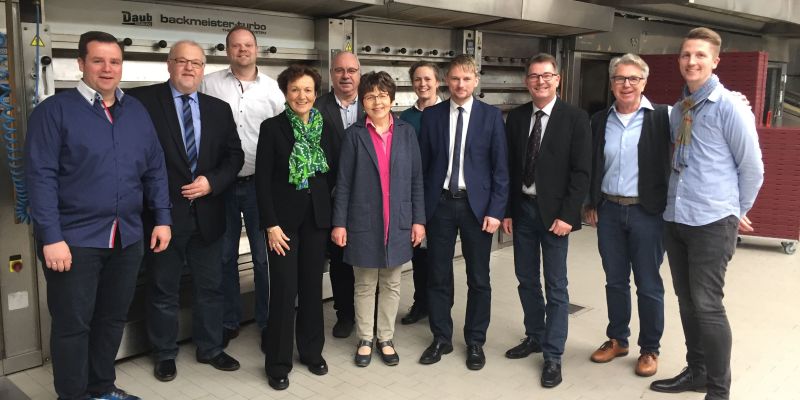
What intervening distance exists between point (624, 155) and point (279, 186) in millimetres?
1589

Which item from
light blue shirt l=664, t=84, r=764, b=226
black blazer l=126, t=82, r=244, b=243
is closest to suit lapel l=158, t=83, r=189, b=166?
black blazer l=126, t=82, r=244, b=243

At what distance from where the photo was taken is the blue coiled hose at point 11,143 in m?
2.87

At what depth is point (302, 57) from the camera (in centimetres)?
423

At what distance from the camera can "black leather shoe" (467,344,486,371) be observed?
129 inches

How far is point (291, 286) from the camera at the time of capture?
3.01 metres

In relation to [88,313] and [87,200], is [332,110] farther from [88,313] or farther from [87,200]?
[88,313]

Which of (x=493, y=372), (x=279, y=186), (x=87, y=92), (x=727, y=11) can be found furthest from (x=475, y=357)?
(x=727, y=11)

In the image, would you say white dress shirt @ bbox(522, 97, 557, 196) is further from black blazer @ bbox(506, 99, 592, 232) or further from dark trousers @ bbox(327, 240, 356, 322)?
dark trousers @ bbox(327, 240, 356, 322)

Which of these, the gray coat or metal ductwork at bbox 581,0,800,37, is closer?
the gray coat

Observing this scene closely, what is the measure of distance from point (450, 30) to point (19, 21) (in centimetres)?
316

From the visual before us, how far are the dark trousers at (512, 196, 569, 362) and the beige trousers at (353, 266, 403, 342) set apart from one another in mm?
621

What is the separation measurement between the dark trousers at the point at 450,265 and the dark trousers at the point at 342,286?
582mm

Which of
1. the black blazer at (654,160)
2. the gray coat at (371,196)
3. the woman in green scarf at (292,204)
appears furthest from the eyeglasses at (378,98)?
the black blazer at (654,160)

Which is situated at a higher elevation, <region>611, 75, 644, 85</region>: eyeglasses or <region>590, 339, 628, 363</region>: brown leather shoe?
<region>611, 75, 644, 85</region>: eyeglasses
